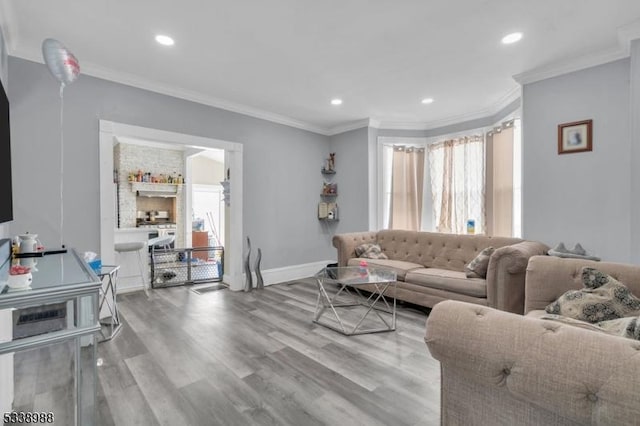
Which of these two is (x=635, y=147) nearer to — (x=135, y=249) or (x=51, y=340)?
(x=51, y=340)

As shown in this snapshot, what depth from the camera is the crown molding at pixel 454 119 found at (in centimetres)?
397

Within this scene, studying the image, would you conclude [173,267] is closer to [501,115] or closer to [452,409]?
[452,409]

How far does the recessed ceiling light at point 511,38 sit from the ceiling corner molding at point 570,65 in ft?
2.71

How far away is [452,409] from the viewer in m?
Answer: 1.15

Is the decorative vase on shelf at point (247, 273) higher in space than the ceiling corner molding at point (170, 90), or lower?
lower

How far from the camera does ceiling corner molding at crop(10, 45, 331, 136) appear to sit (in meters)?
3.15

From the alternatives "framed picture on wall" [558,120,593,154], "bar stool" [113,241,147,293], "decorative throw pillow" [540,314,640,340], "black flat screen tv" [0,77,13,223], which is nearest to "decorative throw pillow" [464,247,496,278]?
"framed picture on wall" [558,120,593,154]

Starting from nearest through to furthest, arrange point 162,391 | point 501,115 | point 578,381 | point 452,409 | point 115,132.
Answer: point 578,381 < point 452,409 < point 162,391 < point 115,132 < point 501,115

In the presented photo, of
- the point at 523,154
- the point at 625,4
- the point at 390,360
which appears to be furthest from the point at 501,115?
the point at 390,360

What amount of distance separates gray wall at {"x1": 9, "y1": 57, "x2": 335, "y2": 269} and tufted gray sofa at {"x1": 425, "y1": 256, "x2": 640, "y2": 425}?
12.0 feet

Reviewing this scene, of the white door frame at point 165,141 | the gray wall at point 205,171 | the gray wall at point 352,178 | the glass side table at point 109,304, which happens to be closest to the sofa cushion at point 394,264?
the gray wall at point 352,178

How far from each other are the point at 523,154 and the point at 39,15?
478cm

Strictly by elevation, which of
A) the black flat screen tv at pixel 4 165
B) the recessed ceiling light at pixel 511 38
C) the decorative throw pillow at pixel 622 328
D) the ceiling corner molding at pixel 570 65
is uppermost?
the recessed ceiling light at pixel 511 38

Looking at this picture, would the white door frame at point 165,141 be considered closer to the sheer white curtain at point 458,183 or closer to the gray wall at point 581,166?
the sheer white curtain at point 458,183
